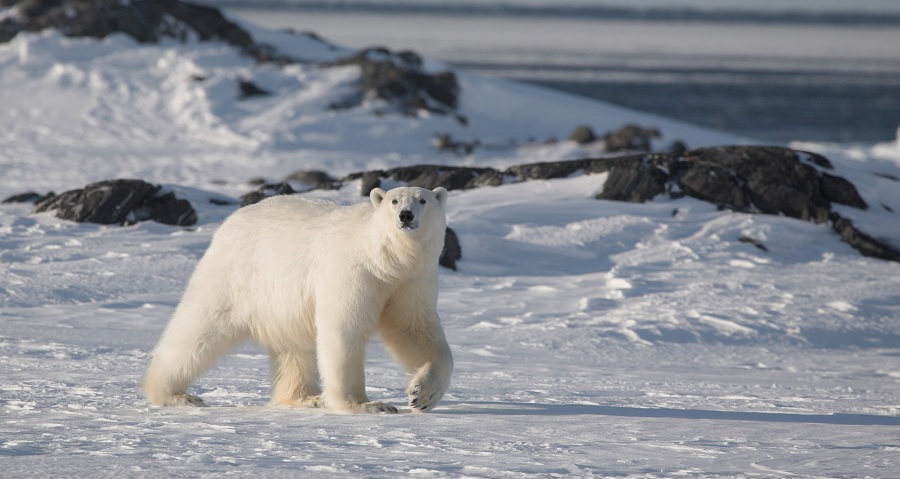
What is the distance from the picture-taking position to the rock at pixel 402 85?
22.8 meters

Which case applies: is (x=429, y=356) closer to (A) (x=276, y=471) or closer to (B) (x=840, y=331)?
(A) (x=276, y=471)

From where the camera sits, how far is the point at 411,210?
5.09 meters

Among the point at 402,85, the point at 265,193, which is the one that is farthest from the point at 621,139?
the point at 265,193

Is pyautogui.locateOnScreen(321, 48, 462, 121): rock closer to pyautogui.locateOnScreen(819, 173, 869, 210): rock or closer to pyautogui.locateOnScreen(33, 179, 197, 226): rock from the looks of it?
pyautogui.locateOnScreen(33, 179, 197, 226): rock

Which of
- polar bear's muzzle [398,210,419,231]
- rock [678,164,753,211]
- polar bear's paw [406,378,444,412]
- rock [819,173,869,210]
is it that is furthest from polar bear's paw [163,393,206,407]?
rock [819,173,869,210]

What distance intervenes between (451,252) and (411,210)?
16.3 ft

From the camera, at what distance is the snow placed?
4297mm

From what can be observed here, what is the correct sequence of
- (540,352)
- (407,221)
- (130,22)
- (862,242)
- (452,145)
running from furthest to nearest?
(130,22)
(452,145)
(862,242)
(540,352)
(407,221)

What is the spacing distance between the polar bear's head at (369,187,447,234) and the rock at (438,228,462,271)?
4.57 m

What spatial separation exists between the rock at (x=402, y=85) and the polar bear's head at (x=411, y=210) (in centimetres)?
1742

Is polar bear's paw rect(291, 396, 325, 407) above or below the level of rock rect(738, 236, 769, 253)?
below

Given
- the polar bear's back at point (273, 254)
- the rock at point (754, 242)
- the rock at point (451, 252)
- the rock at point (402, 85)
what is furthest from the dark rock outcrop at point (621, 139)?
the polar bear's back at point (273, 254)

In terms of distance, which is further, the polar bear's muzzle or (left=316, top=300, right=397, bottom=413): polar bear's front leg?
(left=316, top=300, right=397, bottom=413): polar bear's front leg

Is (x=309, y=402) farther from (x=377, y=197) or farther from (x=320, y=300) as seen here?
(x=377, y=197)
